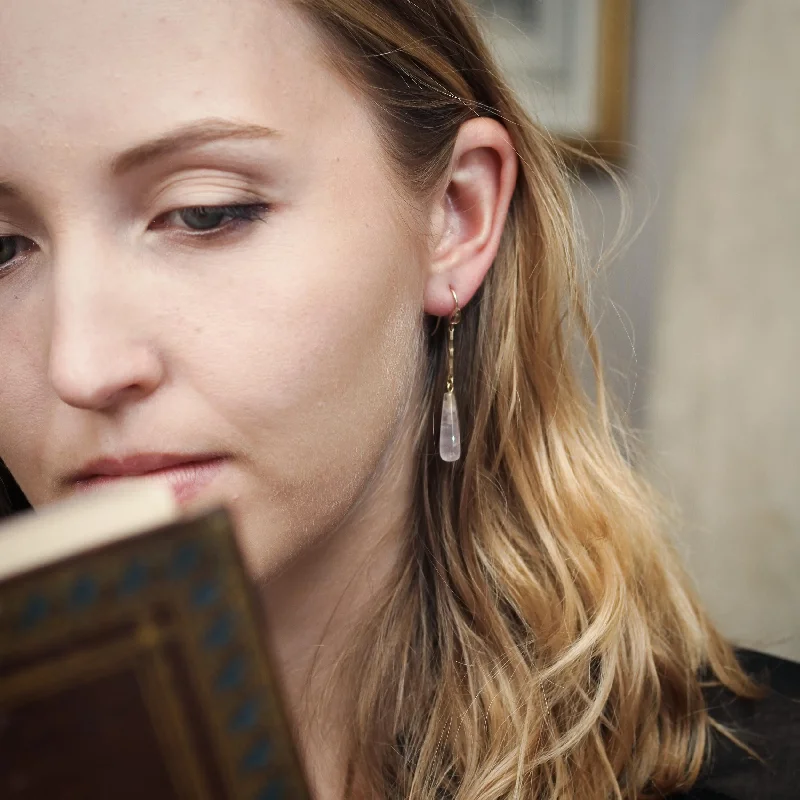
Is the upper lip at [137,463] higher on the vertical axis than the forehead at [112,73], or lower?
lower

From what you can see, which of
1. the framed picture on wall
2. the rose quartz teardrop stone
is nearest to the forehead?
the rose quartz teardrop stone

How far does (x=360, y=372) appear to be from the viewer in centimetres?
76

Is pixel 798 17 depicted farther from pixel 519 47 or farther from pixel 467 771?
pixel 467 771

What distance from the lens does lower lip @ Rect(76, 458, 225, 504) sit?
68cm

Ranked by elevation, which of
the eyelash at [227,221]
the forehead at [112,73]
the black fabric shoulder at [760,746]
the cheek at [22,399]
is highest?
the forehead at [112,73]

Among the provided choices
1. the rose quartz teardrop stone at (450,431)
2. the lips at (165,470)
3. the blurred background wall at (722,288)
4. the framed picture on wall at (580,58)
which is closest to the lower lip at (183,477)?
the lips at (165,470)

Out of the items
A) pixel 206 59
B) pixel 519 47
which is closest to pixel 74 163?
pixel 206 59

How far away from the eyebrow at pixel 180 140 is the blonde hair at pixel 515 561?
0.14 meters

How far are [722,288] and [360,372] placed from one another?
0.97 metres

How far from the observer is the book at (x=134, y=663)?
30 cm

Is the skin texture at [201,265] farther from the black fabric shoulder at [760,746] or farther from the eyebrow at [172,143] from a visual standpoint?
the black fabric shoulder at [760,746]

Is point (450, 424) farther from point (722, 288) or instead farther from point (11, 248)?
point (722, 288)

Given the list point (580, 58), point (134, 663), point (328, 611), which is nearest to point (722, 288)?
point (580, 58)

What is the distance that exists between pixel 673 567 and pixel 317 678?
407 mm
